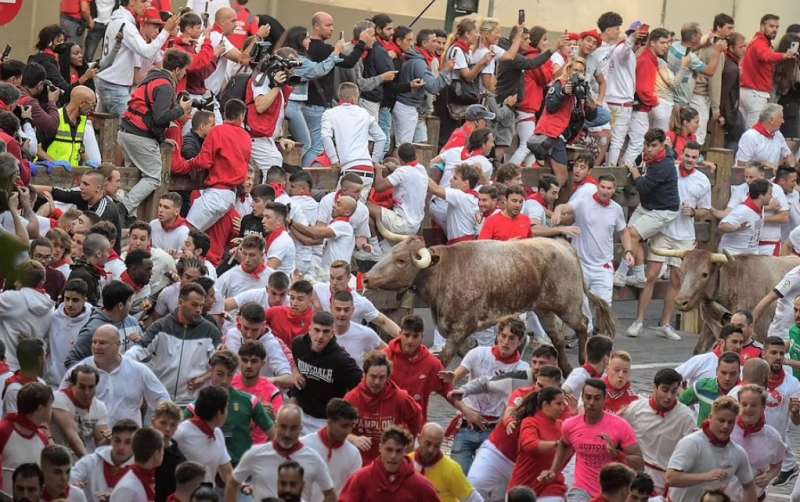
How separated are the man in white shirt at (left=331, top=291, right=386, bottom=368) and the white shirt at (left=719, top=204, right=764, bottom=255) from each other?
27.2 feet

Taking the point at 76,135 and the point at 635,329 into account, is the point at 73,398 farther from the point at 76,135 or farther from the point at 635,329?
the point at 635,329

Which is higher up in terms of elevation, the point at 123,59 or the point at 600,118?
the point at 123,59

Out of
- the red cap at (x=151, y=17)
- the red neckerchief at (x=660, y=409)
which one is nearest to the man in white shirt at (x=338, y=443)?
the red neckerchief at (x=660, y=409)

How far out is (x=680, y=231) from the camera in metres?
22.5

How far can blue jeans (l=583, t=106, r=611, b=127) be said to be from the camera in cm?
2255

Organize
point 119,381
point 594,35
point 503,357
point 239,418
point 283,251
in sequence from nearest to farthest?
point 239,418
point 119,381
point 503,357
point 283,251
point 594,35

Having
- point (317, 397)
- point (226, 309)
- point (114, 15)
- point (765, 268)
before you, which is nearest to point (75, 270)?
point (226, 309)

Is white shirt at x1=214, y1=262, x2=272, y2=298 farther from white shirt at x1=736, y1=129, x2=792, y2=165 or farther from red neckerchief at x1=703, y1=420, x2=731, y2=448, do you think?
white shirt at x1=736, y1=129, x2=792, y2=165

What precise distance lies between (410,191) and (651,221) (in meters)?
3.90

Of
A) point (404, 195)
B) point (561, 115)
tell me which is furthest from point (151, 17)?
point (561, 115)

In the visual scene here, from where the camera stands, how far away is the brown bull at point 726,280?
65.5 ft

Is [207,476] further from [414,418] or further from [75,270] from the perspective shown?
[75,270]

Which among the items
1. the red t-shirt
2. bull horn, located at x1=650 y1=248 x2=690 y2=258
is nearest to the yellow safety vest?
the red t-shirt

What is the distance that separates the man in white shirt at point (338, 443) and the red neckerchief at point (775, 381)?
433 cm
